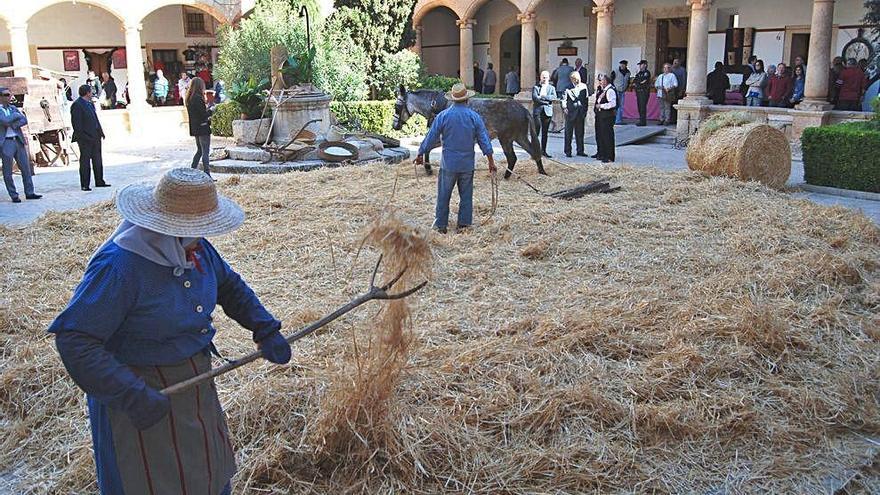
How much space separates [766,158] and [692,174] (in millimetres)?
928

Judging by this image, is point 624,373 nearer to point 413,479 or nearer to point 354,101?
point 413,479

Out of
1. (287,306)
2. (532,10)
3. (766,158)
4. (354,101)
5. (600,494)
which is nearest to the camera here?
(600,494)

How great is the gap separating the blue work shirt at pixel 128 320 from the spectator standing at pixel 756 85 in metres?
16.1

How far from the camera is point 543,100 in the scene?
13.5 metres

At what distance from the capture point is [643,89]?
57.8ft

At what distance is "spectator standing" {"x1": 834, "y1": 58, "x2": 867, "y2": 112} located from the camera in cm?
1477

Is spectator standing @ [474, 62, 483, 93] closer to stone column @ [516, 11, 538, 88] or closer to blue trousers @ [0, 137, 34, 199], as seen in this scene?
stone column @ [516, 11, 538, 88]

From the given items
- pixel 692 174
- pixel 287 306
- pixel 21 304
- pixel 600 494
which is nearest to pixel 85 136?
pixel 21 304

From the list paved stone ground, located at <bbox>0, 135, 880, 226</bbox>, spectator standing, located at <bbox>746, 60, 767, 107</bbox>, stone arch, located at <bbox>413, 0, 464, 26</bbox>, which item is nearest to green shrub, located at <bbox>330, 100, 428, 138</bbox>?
paved stone ground, located at <bbox>0, 135, 880, 226</bbox>

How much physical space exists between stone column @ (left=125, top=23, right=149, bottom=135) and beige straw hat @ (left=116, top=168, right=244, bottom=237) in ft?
62.6

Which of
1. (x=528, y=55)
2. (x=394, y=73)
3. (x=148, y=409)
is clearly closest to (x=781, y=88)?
(x=528, y=55)

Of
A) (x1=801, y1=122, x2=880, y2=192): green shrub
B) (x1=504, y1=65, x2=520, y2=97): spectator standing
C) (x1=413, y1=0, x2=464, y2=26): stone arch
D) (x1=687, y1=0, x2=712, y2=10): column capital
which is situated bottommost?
(x1=801, y1=122, x2=880, y2=192): green shrub

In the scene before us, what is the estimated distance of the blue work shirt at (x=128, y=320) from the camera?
2066 millimetres

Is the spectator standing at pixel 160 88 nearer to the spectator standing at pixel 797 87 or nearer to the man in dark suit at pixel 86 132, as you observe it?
the man in dark suit at pixel 86 132
